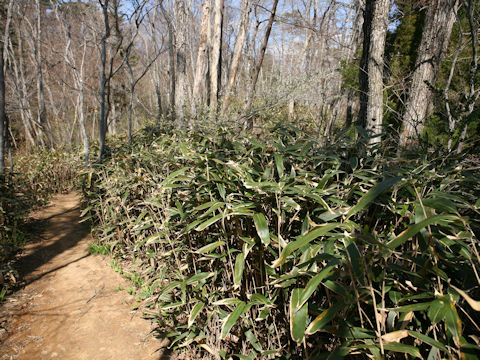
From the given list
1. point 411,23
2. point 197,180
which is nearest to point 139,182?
point 197,180

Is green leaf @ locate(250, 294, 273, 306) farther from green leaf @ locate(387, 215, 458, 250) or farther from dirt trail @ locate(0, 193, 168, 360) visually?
dirt trail @ locate(0, 193, 168, 360)

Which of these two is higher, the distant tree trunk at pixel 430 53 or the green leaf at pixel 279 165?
the distant tree trunk at pixel 430 53

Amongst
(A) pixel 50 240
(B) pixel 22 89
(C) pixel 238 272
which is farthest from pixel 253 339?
(B) pixel 22 89

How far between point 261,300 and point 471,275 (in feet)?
2.58

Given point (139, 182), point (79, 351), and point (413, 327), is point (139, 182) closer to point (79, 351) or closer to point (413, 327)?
point (79, 351)

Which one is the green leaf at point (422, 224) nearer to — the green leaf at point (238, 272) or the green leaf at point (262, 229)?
the green leaf at point (262, 229)

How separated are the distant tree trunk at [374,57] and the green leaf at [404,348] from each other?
237cm

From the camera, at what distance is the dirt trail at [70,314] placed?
2084 mm

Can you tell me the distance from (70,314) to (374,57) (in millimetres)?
3931

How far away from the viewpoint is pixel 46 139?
7.68 meters

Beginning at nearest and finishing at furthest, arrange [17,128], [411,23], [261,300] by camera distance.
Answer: [261,300]
[411,23]
[17,128]

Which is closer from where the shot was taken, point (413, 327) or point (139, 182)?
point (413, 327)

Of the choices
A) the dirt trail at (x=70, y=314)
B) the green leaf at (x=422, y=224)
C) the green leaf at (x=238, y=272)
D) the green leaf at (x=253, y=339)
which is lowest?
the dirt trail at (x=70, y=314)

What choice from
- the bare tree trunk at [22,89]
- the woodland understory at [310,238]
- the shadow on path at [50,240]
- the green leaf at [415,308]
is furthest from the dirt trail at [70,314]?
the bare tree trunk at [22,89]
